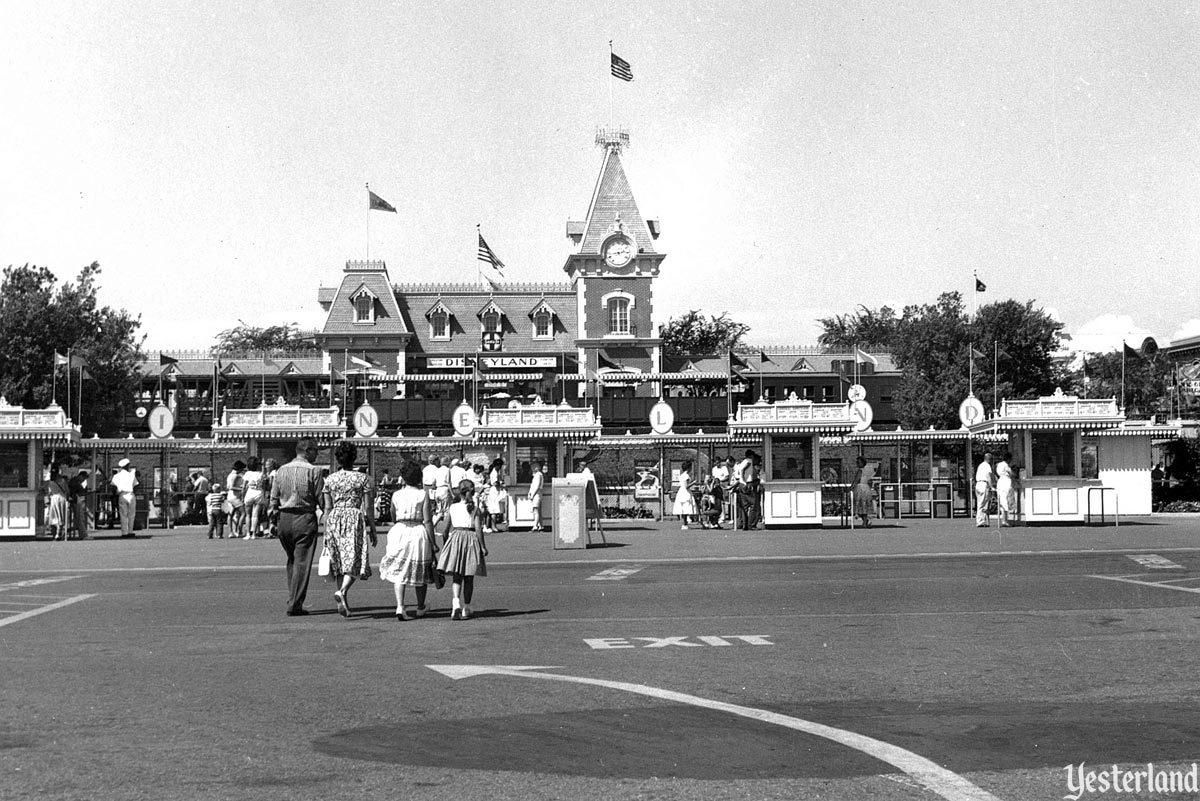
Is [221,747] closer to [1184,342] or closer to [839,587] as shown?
[839,587]

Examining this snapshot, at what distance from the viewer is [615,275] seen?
9169 centimetres

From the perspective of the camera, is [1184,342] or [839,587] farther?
[1184,342]

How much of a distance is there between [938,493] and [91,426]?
42.7 m

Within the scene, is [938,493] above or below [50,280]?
below

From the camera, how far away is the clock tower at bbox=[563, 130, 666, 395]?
91.7 m

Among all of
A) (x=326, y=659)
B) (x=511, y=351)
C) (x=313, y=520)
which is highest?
(x=511, y=351)

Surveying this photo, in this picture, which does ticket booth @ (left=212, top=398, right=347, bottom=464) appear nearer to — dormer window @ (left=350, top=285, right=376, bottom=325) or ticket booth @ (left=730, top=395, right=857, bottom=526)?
ticket booth @ (left=730, top=395, right=857, bottom=526)

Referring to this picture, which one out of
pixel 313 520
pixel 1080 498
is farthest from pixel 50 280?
pixel 313 520

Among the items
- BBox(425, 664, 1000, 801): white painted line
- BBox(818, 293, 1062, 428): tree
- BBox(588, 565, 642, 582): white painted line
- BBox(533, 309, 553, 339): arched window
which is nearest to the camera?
BBox(425, 664, 1000, 801): white painted line

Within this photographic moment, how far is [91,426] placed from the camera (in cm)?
7069

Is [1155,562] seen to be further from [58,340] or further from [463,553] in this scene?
[58,340]

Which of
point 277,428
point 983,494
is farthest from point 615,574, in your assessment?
point 277,428

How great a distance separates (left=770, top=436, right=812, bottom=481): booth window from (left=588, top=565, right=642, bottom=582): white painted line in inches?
612

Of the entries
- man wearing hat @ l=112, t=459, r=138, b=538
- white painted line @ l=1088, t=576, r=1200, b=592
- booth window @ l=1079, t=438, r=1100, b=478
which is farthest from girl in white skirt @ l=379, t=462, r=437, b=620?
booth window @ l=1079, t=438, r=1100, b=478
